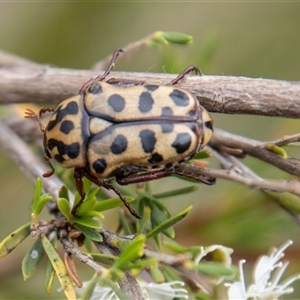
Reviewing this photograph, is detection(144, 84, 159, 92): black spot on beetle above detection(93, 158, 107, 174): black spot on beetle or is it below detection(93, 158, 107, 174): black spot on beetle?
above

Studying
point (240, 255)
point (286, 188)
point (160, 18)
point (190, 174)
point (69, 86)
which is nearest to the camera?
point (286, 188)

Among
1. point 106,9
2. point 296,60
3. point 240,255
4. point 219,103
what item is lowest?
point 240,255

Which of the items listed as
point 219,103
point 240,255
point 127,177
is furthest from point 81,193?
point 240,255

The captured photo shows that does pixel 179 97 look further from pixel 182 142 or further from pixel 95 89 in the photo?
pixel 95 89

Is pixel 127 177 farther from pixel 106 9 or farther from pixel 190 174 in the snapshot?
pixel 106 9

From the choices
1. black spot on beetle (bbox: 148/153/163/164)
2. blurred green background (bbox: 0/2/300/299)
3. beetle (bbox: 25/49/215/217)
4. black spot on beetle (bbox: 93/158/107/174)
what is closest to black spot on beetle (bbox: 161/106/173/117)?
beetle (bbox: 25/49/215/217)

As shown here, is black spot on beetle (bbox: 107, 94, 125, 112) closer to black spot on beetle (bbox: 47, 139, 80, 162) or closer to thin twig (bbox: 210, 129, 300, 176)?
black spot on beetle (bbox: 47, 139, 80, 162)

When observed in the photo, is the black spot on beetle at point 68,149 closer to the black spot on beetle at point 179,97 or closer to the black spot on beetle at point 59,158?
the black spot on beetle at point 59,158
